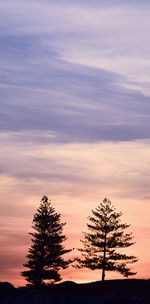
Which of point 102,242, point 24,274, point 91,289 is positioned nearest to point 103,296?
point 91,289

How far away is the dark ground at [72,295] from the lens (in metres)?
47.2

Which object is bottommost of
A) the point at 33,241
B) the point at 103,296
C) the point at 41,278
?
the point at 103,296

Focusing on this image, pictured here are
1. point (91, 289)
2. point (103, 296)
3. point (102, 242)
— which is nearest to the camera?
point (103, 296)

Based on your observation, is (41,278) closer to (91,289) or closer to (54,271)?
(54,271)

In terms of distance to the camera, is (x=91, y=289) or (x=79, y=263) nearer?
(x=91, y=289)

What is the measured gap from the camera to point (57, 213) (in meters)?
69.6

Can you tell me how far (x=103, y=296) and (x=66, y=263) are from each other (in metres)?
20.0

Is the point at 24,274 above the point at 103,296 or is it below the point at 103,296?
above

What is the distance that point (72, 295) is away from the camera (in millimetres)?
49531

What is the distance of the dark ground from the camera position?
47.2 m

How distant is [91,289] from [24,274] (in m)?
16.3

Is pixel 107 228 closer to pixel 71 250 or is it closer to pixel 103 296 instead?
pixel 71 250

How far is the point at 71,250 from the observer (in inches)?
2702

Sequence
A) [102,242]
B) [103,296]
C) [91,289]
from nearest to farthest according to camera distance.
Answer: [103,296] → [91,289] → [102,242]
